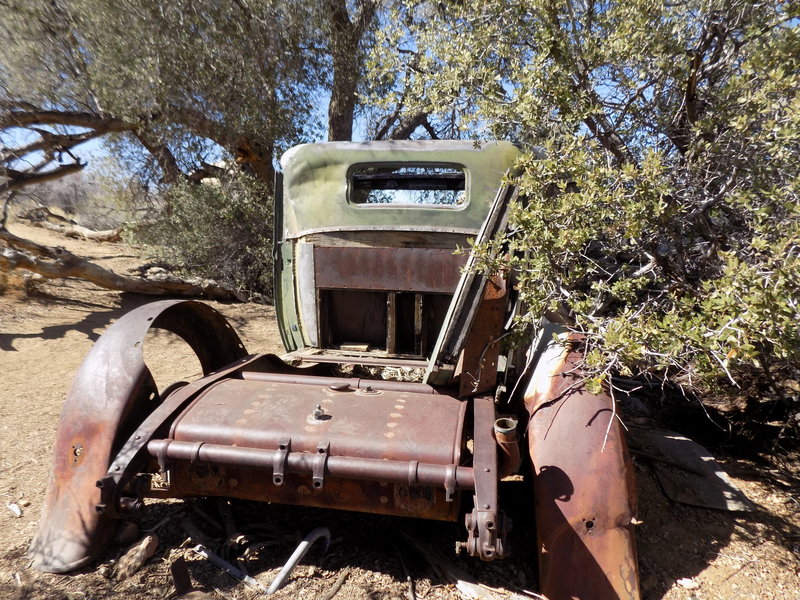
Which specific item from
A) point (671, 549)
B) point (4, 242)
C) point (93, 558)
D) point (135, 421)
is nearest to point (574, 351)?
point (671, 549)

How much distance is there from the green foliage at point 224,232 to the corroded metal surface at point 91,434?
663 cm

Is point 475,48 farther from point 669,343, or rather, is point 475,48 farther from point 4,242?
point 4,242

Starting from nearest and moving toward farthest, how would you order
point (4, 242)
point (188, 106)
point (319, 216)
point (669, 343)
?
point (669, 343), point (319, 216), point (4, 242), point (188, 106)

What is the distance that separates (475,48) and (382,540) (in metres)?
3.56

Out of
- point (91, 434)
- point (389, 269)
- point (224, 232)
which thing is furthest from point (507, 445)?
point (224, 232)

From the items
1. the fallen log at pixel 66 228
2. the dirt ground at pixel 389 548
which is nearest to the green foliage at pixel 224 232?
the fallen log at pixel 66 228

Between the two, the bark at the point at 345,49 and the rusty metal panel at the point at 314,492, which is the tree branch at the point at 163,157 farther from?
the rusty metal panel at the point at 314,492

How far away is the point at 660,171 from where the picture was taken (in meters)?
2.63

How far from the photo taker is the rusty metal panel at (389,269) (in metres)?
3.58

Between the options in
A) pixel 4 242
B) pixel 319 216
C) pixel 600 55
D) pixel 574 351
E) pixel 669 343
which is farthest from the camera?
pixel 4 242

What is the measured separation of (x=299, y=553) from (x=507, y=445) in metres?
1.16

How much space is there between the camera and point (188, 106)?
8.44 meters

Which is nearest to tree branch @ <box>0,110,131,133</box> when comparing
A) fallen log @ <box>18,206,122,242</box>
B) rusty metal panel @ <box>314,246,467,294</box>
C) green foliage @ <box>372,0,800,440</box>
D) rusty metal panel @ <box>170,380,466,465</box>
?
fallen log @ <box>18,206,122,242</box>

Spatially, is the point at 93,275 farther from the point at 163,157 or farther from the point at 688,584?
the point at 688,584
